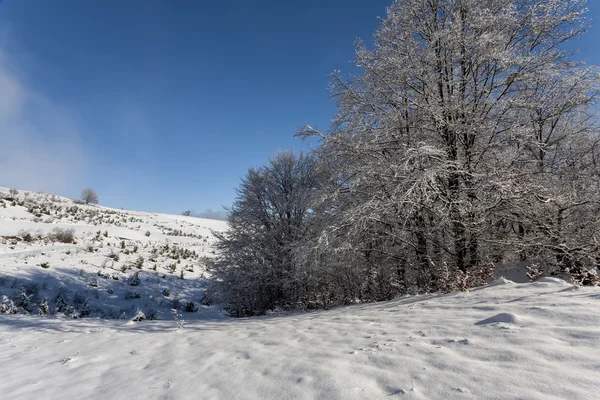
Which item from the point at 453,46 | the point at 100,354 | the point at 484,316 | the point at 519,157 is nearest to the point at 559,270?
the point at 519,157

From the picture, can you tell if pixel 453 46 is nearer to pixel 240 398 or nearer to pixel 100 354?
pixel 240 398

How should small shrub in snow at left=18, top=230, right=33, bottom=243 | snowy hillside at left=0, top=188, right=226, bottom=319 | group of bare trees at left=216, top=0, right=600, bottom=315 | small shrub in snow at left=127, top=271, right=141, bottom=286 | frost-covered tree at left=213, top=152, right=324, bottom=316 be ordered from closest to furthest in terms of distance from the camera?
1. group of bare trees at left=216, top=0, right=600, bottom=315
2. snowy hillside at left=0, top=188, right=226, bottom=319
3. frost-covered tree at left=213, top=152, right=324, bottom=316
4. small shrub in snow at left=127, top=271, right=141, bottom=286
5. small shrub in snow at left=18, top=230, right=33, bottom=243

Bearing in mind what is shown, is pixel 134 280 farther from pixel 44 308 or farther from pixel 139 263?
pixel 44 308

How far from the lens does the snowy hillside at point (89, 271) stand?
1005 centimetres

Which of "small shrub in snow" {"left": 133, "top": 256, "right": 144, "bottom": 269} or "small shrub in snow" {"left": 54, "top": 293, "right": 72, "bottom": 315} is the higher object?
"small shrub in snow" {"left": 133, "top": 256, "right": 144, "bottom": 269}

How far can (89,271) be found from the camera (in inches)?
494

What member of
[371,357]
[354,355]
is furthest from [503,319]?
[354,355]

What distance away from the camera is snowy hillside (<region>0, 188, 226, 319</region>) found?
1005cm

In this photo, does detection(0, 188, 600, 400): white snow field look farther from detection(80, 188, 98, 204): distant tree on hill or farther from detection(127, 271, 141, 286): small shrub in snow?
detection(80, 188, 98, 204): distant tree on hill

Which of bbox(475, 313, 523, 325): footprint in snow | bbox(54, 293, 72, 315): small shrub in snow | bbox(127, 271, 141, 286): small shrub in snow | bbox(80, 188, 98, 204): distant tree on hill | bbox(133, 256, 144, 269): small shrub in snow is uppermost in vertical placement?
bbox(80, 188, 98, 204): distant tree on hill

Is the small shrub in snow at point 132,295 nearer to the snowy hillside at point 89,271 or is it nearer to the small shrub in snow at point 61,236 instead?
the snowy hillside at point 89,271

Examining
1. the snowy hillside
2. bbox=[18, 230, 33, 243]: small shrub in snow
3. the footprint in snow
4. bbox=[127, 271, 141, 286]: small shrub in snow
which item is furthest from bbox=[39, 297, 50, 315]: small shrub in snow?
the footprint in snow

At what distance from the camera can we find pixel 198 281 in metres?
15.5

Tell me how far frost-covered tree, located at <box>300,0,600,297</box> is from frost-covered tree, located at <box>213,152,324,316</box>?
3934 millimetres
